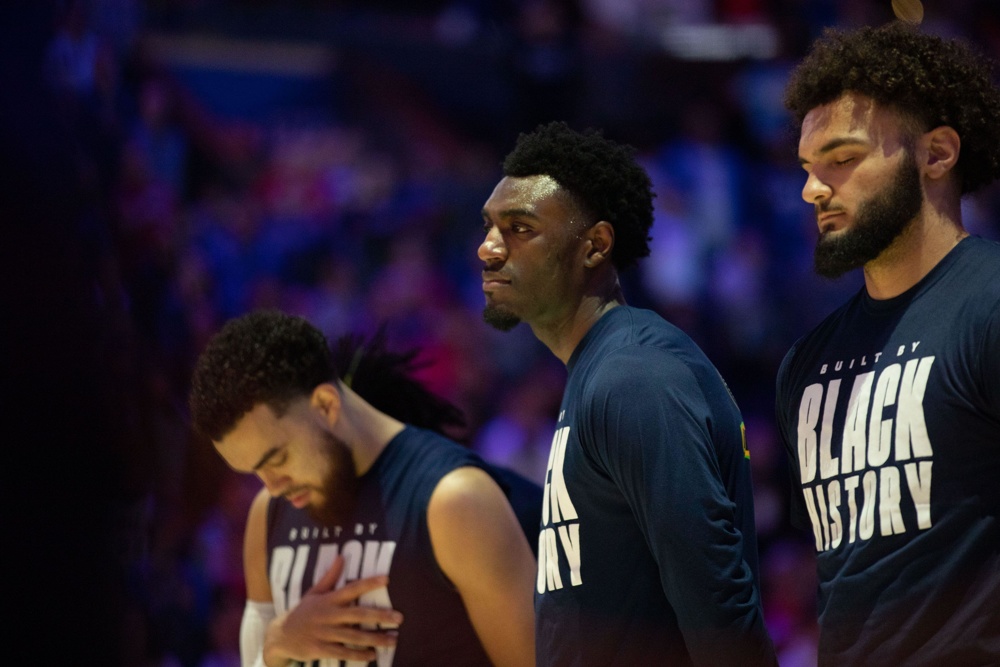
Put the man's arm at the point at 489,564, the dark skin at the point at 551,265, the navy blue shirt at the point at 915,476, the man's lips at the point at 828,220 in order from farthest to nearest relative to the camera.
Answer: the man's arm at the point at 489,564 < the dark skin at the point at 551,265 < the man's lips at the point at 828,220 < the navy blue shirt at the point at 915,476

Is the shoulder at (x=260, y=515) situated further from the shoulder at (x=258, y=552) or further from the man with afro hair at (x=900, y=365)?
the man with afro hair at (x=900, y=365)

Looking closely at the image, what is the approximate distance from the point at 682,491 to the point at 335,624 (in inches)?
48.4

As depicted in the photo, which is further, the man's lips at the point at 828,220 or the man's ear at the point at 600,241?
the man's ear at the point at 600,241

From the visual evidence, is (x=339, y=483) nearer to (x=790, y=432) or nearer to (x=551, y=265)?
(x=551, y=265)

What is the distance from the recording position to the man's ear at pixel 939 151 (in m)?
2.51

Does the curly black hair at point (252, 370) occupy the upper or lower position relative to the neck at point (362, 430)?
upper

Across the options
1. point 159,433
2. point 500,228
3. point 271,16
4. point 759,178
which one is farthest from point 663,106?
point 159,433

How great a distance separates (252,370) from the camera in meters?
3.43

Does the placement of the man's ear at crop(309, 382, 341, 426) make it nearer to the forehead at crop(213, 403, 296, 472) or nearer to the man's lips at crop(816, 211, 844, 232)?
the forehead at crop(213, 403, 296, 472)

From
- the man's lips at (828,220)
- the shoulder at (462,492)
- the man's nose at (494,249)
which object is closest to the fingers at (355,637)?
the shoulder at (462,492)

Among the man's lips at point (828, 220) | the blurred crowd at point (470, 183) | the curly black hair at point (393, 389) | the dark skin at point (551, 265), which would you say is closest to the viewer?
the man's lips at point (828, 220)

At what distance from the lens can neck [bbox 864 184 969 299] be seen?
248cm

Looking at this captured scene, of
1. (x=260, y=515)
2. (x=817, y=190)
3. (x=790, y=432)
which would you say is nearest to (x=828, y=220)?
(x=817, y=190)

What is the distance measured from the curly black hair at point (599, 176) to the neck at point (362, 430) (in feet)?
2.76
